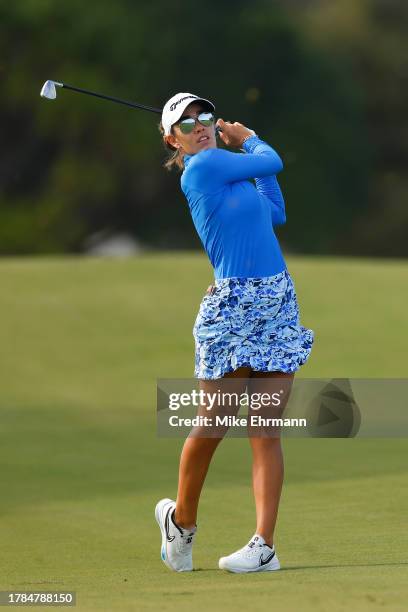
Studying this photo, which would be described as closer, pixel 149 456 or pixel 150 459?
pixel 150 459

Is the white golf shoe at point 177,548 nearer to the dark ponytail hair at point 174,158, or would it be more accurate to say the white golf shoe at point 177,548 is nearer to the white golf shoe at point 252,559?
the white golf shoe at point 252,559

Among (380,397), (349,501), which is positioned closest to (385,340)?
(380,397)

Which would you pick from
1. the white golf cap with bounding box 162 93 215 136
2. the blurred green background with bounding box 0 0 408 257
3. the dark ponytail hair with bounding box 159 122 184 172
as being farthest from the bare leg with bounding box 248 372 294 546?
the blurred green background with bounding box 0 0 408 257

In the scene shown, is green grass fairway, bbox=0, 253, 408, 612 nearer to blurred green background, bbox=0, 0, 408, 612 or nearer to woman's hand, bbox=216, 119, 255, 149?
blurred green background, bbox=0, 0, 408, 612

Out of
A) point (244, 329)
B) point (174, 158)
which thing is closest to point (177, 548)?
point (244, 329)

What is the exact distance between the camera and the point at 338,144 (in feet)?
164

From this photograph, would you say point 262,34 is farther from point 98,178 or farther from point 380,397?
point 380,397

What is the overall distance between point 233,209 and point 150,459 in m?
3.54

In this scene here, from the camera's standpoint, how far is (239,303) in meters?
4.70

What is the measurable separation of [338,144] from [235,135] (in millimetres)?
45576

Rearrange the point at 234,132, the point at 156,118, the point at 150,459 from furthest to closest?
the point at 156,118, the point at 150,459, the point at 234,132

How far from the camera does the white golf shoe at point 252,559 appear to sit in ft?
15.4

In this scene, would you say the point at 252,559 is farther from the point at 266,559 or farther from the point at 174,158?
the point at 174,158

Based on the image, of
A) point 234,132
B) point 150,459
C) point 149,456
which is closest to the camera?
point 234,132
